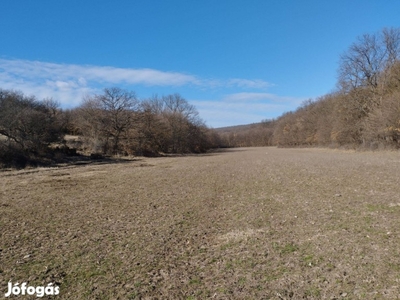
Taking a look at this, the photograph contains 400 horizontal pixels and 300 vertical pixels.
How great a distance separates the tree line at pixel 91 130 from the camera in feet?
87.2

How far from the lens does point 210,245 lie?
5648 millimetres

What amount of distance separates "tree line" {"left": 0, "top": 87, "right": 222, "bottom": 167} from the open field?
20828mm

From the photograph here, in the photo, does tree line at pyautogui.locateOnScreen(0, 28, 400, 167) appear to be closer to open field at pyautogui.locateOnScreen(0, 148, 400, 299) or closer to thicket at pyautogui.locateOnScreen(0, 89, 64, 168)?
thicket at pyautogui.locateOnScreen(0, 89, 64, 168)

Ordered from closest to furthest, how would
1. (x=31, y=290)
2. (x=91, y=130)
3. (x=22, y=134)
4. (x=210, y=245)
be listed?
(x=31, y=290), (x=210, y=245), (x=22, y=134), (x=91, y=130)

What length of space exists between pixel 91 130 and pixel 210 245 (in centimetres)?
4255

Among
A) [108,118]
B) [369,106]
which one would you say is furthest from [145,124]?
[369,106]

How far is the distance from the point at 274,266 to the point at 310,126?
77.5 metres

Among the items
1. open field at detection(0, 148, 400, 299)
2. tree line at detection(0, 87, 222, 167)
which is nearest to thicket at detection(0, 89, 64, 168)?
tree line at detection(0, 87, 222, 167)

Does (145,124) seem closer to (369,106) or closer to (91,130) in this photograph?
(91,130)

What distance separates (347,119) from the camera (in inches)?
1663

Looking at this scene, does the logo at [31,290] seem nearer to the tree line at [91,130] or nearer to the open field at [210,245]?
the open field at [210,245]

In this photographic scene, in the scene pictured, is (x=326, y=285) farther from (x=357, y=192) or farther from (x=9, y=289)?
(x=357, y=192)

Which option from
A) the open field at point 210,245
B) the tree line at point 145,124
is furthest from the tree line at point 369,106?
the open field at point 210,245

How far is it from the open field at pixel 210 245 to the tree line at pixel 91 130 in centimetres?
2083
